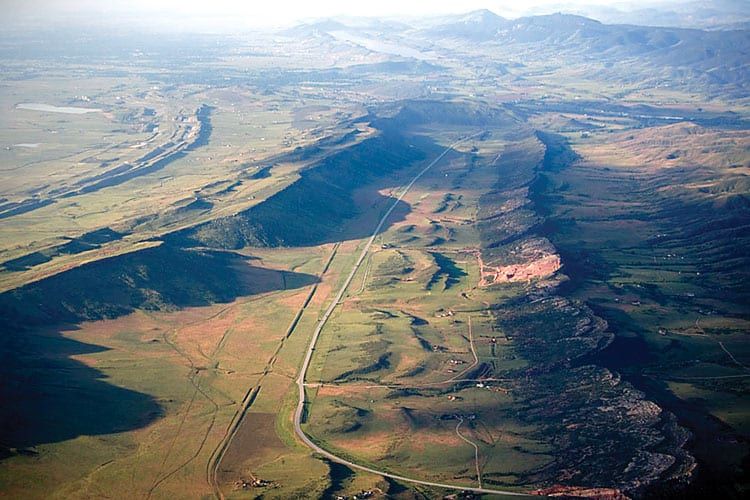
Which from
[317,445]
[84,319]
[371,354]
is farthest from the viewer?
[84,319]

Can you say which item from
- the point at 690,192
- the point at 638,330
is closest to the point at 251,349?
the point at 638,330

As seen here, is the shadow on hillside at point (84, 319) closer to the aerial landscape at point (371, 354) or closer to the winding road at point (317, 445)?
the aerial landscape at point (371, 354)

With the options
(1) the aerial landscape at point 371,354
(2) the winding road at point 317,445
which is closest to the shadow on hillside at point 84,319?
(1) the aerial landscape at point 371,354

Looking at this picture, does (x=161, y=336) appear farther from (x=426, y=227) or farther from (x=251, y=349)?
(x=426, y=227)

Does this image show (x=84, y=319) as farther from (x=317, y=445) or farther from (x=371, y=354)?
(x=317, y=445)

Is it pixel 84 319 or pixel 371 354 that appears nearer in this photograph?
pixel 371 354

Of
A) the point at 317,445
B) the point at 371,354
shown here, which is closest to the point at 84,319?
the point at 371,354

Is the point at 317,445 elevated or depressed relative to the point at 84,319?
depressed

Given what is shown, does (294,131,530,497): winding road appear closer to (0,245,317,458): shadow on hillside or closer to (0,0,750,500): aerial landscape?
(0,0,750,500): aerial landscape

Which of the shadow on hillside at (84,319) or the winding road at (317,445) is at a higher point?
the shadow on hillside at (84,319)
